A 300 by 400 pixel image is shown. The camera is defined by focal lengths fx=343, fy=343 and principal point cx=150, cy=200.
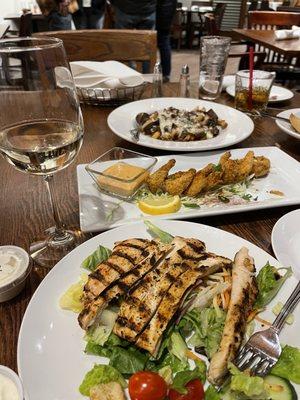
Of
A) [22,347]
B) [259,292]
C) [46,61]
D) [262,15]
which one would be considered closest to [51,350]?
[22,347]

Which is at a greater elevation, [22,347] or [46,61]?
[46,61]

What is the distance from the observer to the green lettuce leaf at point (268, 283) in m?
0.98

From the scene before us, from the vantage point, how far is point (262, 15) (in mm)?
6035

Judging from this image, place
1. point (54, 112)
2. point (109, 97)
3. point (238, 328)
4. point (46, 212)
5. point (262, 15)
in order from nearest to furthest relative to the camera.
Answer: point (238, 328) → point (54, 112) → point (46, 212) → point (109, 97) → point (262, 15)

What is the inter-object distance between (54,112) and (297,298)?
95 cm

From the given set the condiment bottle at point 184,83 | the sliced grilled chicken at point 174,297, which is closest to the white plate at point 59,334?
the sliced grilled chicken at point 174,297

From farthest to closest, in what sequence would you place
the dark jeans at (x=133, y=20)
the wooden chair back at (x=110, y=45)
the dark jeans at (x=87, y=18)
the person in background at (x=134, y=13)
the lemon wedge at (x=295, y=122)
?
the dark jeans at (x=87, y=18) < the dark jeans at (x=133, y=20) < the person in background at (x=134, y=13) < the wooden chair back at (x=110, y=45) < the lemon wedge at (x=295, y=122)

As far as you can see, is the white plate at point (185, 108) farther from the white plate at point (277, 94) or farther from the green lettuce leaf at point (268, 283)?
the green lettuce leaf at point (268, 283)

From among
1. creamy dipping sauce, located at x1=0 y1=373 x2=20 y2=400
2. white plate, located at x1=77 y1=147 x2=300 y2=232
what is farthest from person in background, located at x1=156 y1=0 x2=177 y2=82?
creamy dipping sauce, located at x1=0 y1=373 x2=20 y2=400

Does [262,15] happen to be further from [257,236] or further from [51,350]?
[51,350]

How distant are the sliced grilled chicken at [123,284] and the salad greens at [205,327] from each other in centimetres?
18

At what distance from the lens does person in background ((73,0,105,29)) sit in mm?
6977

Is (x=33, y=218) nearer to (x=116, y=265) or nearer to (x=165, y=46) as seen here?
(x=116, y=265)

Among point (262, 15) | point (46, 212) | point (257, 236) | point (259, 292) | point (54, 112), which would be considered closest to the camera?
point (259, 292)
